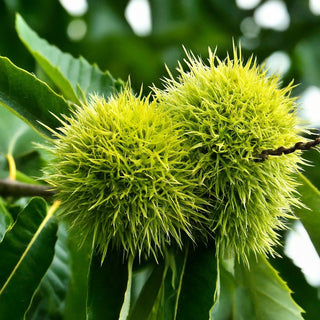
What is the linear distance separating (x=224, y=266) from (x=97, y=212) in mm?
378

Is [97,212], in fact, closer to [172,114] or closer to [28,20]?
[172,114]

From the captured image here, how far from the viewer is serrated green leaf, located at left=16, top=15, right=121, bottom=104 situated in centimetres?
140

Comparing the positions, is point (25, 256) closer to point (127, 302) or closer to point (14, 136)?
point (127, 302)

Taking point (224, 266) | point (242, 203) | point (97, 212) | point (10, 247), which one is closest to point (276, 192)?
point (242, 203)

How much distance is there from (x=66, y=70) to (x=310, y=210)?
2.72ft

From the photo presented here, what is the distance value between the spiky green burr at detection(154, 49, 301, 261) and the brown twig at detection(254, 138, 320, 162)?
11 millimetres

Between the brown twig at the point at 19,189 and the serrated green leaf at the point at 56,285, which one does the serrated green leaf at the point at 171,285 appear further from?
the serrated green leaf at the point at 56,285

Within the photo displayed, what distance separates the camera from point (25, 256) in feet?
3.99

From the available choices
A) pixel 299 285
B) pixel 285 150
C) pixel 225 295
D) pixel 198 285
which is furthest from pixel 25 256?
pixel 299 285

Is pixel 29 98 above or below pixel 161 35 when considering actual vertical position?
below

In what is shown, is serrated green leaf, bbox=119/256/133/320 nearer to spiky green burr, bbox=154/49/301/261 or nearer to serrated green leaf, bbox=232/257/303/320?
spiky green burr, bbox=154/49/301/261

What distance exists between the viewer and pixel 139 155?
3.32 feet

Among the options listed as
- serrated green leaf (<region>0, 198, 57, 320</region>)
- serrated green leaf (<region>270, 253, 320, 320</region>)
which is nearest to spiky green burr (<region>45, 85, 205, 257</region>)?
serrated green leaf (<region>0, 198, 57, 320</region>)

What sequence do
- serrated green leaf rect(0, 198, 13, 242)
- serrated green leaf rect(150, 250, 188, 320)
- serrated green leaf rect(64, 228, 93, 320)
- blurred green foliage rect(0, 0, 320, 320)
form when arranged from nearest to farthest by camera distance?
serrated green leaf rect(150, 250, 188, 320)
serrated green leaf rect(0, 198, 13, 242)
serrated green leaf rect(64, 228, 93, 320)
blurred green foliage rect(0, 0, 320, 320)
